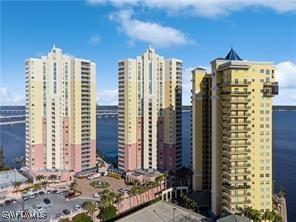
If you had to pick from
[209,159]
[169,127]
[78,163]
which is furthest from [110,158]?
[209,159]

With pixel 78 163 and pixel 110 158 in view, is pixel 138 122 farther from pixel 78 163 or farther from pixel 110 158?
pixel 110 158

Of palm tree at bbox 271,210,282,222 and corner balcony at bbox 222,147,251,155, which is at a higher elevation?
corner balcony at bbox 222,147,251,155

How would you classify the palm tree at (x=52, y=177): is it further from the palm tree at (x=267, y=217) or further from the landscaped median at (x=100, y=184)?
the palm tree at (x=267, y=217)

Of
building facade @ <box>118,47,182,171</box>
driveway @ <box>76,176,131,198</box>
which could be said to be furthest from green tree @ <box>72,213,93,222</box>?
building facade @ <box>118,47,182,171</box>

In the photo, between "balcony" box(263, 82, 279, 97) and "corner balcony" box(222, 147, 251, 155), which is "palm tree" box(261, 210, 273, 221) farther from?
"balcony" box(263, 82, 279, 97)

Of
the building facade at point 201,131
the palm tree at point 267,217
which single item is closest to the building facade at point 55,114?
the building facade at point 201,131

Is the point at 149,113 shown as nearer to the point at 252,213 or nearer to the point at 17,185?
the point at 17,185
